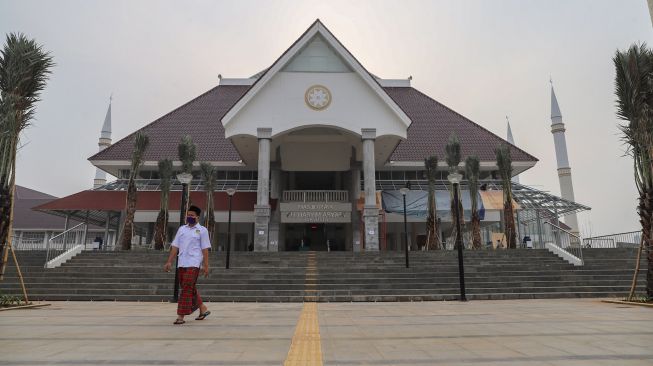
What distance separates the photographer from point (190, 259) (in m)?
6.74

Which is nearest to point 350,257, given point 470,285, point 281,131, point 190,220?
point 470,285

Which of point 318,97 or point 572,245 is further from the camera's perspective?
point 318,97

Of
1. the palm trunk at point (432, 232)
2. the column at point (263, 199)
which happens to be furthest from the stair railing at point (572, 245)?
the column at point (263, 199)

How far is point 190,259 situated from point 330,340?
296 cm

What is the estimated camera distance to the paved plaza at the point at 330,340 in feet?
13.2

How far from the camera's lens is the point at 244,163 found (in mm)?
30359

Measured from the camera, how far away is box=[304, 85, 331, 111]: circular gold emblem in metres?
23.4

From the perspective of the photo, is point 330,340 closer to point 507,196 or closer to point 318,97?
point 318,97

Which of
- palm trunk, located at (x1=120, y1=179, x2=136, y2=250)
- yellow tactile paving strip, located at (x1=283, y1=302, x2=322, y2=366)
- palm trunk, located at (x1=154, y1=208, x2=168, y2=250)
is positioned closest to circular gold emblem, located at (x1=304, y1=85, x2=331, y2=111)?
palm trunk, located at (x1=154, y1=208, x2=168, y2=250)

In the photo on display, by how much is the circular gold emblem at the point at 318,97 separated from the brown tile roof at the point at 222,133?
31.0 feet

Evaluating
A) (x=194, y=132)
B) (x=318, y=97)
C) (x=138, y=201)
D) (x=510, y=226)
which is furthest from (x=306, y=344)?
(x=194, y=132)

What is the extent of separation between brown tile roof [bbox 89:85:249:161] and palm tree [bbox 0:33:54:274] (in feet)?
68.3

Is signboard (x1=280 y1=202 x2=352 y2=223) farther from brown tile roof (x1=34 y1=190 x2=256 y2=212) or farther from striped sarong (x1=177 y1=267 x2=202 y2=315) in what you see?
striped sarong (x1=177 y1=267 x2=202 y2=315)

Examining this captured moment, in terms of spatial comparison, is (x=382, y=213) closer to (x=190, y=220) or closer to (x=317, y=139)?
(x=317, y=139)
